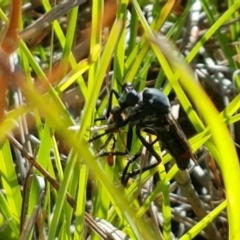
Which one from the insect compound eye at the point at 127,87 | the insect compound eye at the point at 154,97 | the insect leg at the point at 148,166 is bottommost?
the insect leg at the point at 148,166

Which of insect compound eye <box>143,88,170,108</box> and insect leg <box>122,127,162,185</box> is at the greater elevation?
insect compound eye <box>143,88,170,108</box>

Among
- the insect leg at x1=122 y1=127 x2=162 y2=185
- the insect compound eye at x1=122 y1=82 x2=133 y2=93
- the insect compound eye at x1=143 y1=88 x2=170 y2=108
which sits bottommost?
the insect leg at x1=122 y1=127 x2=162 y2=185

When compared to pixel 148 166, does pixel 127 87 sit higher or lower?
higher

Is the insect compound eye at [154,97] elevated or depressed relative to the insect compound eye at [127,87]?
depressed

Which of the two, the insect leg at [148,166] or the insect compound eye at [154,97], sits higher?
the insect compound eye at [154,97]

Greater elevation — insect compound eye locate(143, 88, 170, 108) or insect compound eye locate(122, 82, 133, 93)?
insect compound eye locate(122, 82, 133, 93)

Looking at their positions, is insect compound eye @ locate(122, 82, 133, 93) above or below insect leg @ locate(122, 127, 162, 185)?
above

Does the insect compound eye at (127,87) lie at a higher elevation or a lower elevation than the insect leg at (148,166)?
higher

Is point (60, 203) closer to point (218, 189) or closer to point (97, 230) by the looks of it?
point (97, 230)
